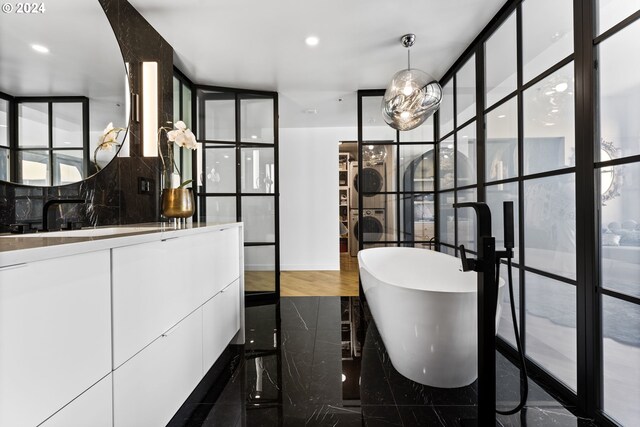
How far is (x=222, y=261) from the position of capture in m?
1.87

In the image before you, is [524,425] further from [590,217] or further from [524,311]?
[590,217]

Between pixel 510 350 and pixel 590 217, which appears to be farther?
pixel 510 350

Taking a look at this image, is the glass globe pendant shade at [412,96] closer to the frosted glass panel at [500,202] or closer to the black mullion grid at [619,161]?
the frosted glass panel at [500,202]

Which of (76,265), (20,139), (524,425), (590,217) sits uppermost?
(20,139)

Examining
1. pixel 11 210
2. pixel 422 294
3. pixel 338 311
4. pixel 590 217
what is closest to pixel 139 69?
pixel 11 210

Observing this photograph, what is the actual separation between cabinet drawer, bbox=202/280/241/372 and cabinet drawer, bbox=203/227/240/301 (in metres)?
0.06

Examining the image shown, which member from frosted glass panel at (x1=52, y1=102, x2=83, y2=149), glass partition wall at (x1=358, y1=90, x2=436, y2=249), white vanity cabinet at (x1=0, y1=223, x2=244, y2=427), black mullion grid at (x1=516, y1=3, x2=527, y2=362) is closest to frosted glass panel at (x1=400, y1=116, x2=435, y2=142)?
glass partition wall at (x1=358, y1=90, x2=436, y2=249)

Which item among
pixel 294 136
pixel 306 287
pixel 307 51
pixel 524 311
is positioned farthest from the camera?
pixel 294 136

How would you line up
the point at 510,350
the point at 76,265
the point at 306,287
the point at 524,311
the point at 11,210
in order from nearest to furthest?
the point at 76,265 < the point at 11,210 < the point at 524,311 < the point at 510,350 < the point at 306,287

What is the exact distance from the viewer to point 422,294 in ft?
5.13

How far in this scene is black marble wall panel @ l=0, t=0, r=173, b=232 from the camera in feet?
4.18

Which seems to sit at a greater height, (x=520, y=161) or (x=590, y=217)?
(x=520, y=161)

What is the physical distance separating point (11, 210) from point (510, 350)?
2.89 metres

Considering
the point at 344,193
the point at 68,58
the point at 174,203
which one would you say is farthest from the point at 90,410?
the point at 344,193
